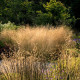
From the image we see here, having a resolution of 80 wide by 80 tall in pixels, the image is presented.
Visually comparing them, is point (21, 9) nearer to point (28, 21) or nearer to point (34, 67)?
point (28, 21)

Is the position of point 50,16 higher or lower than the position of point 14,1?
lower

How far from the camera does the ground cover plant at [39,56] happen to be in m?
2.62

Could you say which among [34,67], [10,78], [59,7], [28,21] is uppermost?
[59,7]

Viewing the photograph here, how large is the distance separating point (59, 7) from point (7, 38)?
5845 mm

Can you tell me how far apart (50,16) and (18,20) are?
18.7 feet

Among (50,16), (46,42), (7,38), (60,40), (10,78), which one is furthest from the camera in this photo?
(50,16)

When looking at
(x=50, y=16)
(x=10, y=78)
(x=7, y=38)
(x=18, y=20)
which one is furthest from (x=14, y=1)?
(x=10, y=78)

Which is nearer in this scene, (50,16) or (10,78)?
(10,78)

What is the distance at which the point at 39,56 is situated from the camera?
447 centimetres

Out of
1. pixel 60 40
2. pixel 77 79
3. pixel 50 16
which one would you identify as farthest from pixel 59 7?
pixel 77 79

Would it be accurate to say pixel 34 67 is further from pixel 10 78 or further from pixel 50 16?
Answer: pixel 50 16

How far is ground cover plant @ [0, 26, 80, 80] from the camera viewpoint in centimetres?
262

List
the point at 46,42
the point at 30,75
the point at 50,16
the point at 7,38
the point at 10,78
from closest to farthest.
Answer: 1. the point at 30,75
2. the point at 10,78
3. the point at 46,42
4. the point at 7,38
5. the point at 50,16

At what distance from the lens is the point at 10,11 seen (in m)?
15.6
